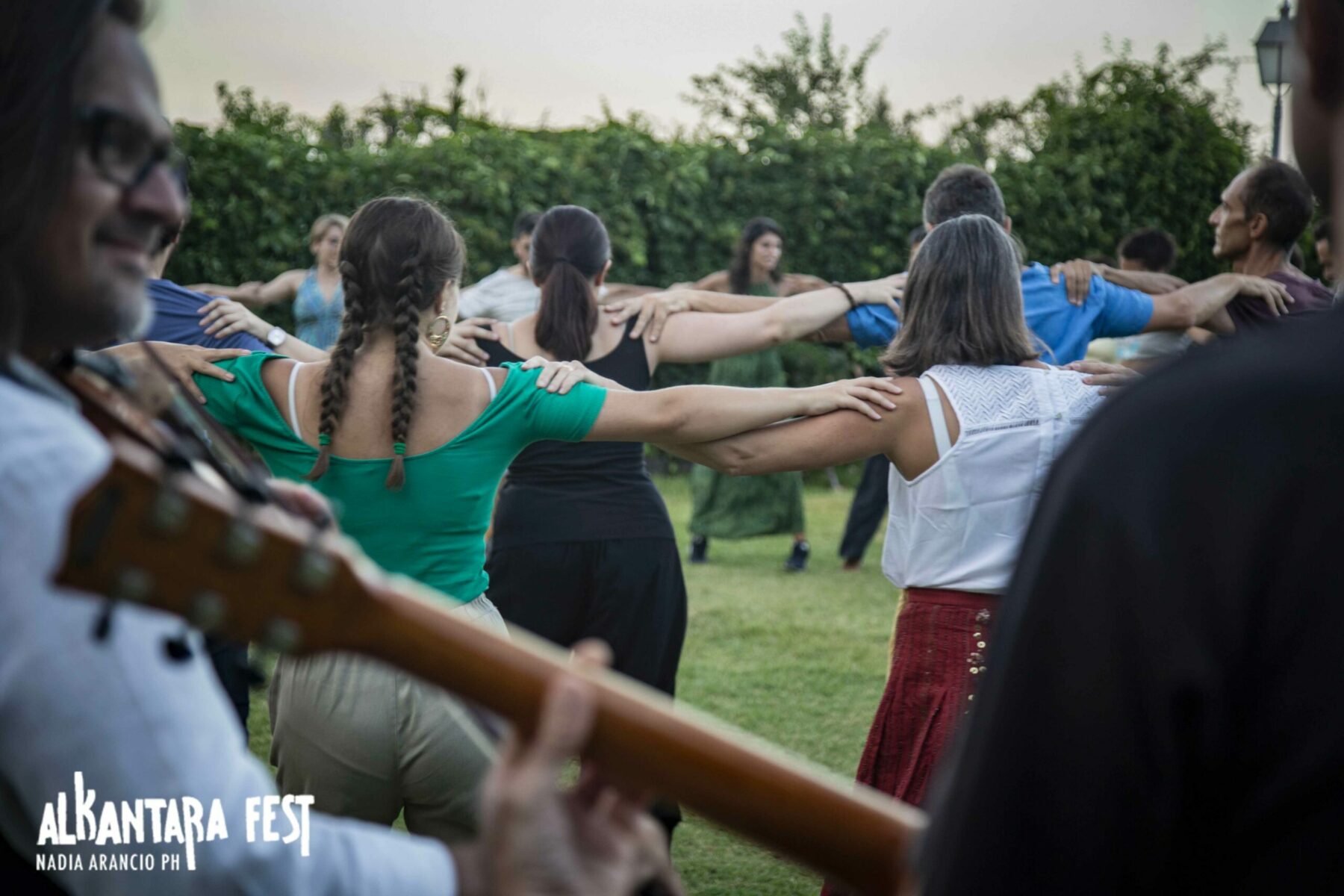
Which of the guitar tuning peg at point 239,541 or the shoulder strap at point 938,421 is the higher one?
the guitar tuning peg at point 239,541

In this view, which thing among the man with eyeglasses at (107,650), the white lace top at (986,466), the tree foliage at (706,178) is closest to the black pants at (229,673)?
the white lace top at (986,466)

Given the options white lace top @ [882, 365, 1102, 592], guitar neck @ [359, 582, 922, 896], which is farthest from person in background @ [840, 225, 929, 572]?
guitar neck @ [359, 582, 922, 896]

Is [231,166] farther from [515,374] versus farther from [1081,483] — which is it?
[1081,483]

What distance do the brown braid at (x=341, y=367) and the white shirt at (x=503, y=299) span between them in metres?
4.12

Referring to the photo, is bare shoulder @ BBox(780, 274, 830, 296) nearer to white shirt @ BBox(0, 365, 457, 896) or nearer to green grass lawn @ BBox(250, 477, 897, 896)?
green grass lawn @ BBox(250, 477, 897, 896)

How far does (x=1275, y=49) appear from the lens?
33.3 ft

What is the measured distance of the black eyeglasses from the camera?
119 cm

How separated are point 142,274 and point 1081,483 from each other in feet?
3.06

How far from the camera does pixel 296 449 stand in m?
2.94

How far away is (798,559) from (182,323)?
6.51 metres

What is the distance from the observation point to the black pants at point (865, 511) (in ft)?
30.5

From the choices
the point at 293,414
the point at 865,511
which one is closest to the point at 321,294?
the point at 865,511

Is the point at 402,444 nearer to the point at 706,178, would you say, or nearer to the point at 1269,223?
the point at 1269,223

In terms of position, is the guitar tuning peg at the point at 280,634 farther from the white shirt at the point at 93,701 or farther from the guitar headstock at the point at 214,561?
the white shirt at the point at 93,701
